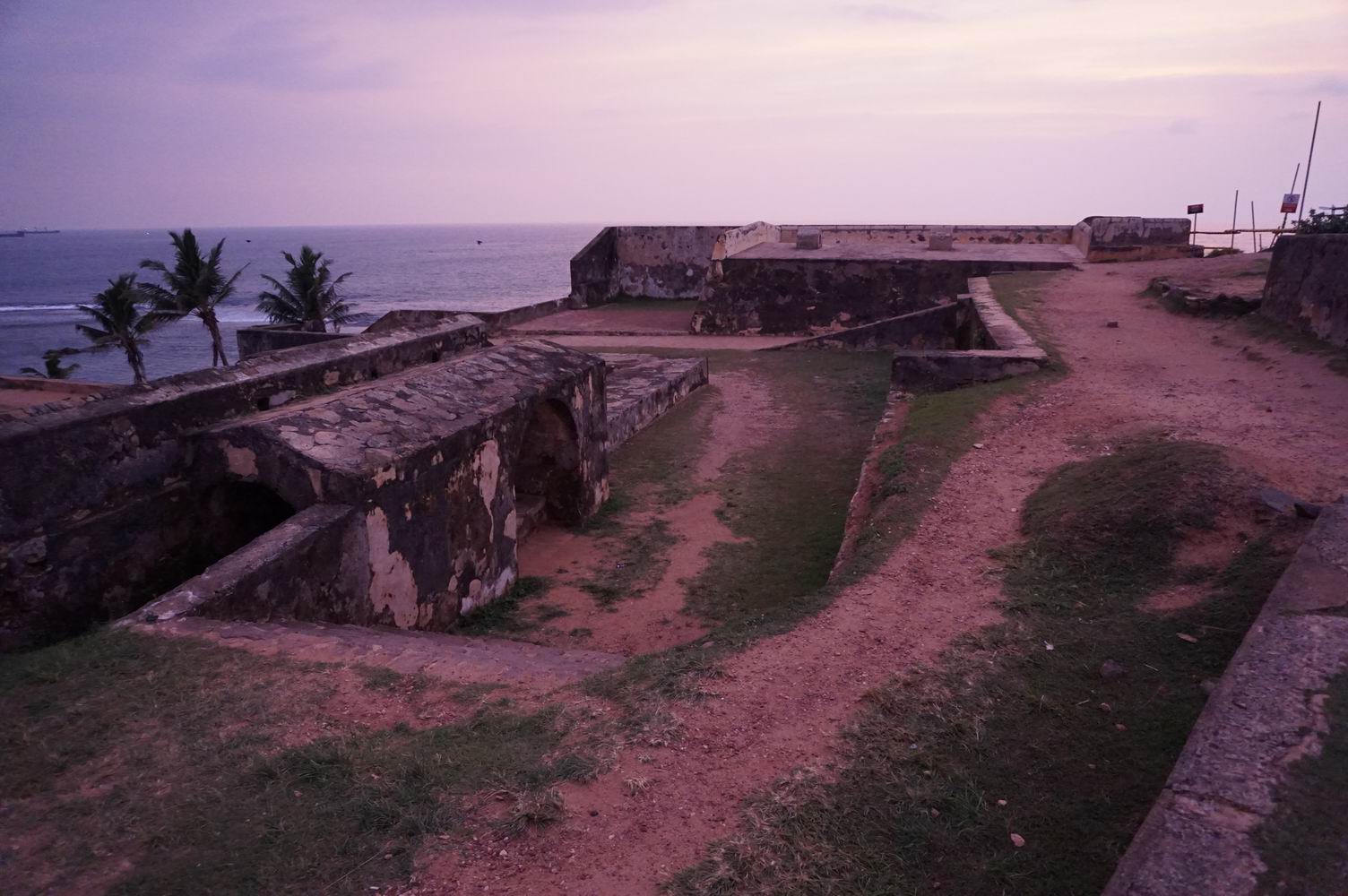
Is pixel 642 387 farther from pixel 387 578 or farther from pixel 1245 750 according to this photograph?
pixel 1245 750

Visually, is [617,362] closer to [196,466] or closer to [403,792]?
[196,466]

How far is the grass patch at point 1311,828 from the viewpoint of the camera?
2.23m

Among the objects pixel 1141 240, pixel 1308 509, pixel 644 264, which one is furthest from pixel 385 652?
pixel 644 264

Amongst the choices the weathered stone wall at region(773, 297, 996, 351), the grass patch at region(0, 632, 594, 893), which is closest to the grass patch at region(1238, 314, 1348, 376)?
the weathered stone wall at region(773, 297, 996, 351)

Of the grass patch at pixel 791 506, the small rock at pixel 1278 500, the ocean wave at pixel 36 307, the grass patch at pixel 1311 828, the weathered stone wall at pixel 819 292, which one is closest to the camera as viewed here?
the grass patch at pixel 1311 828

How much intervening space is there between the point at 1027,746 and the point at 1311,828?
1.24 metres

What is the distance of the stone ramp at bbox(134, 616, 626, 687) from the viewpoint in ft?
14.6

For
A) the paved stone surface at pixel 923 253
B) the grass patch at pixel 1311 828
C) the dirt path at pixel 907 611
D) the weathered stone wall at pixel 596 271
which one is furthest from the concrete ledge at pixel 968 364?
the weathered stone wall at pixel 596 271

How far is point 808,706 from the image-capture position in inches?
156

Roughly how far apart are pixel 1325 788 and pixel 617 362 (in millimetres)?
15145

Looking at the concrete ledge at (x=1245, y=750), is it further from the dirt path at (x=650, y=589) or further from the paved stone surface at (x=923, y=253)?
the paved stone surface at (x=923, y=253)

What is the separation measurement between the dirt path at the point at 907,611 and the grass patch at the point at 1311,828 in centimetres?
161

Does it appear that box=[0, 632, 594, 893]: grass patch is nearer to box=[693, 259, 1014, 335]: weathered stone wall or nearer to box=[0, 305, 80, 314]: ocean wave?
box=[693, 259, 1014, 335]: weathered stone wall

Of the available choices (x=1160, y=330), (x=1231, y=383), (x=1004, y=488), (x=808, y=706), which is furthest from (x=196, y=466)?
(x=1160, y=330)
